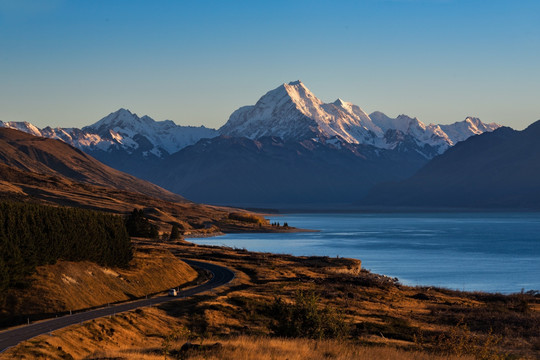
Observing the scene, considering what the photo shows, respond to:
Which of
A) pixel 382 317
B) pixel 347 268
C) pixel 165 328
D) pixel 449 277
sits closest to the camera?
pixel 165 328

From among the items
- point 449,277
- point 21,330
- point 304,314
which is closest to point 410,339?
point 304,314

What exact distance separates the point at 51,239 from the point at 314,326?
96.3ft

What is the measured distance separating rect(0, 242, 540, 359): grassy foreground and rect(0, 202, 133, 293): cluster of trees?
35.5 feet

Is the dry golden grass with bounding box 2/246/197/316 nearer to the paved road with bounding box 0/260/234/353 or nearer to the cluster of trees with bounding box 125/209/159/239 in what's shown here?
the paved road with bounding box 0/260/234/353

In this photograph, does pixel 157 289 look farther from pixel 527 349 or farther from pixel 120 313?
pixel 527 349

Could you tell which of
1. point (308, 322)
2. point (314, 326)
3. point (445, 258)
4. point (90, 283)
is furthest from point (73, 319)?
point (445, 258)

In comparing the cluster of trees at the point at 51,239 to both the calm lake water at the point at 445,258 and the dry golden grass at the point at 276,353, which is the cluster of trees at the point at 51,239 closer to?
the dry golden grass at the point at 276,353

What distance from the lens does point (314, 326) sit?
38344 mm

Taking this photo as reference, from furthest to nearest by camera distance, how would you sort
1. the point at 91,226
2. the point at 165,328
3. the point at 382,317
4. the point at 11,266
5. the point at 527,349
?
the point at 91,226 < the point at 382,317 < the point at 11,266 < the point at 165,328 < the point at 527,349

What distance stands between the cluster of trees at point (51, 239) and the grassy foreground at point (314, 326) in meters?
10.8

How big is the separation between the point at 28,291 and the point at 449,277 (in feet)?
253

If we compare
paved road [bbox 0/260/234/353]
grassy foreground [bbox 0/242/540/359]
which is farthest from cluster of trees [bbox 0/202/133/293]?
grassy foreground [bbox 0/242/540/359]

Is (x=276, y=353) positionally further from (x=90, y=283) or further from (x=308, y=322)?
(x=90, y=283)

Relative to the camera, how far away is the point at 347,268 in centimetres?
10181
